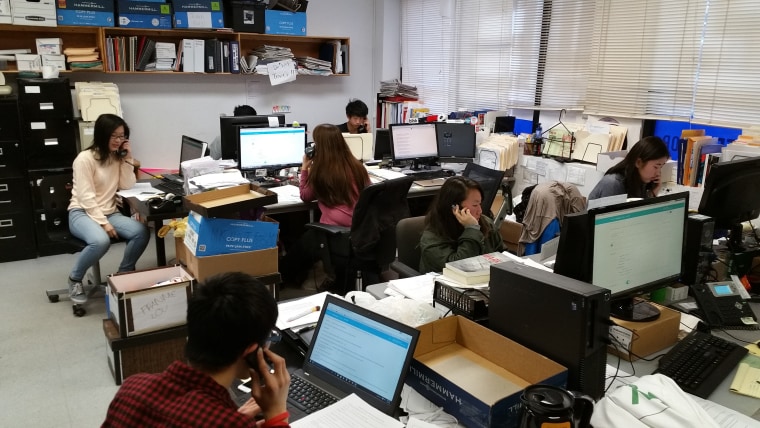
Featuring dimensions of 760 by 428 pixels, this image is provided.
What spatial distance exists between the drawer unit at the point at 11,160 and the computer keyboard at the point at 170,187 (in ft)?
3.91

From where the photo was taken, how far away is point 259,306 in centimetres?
133

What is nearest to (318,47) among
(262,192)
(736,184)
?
(262,192)

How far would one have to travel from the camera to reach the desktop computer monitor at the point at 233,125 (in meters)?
4.57

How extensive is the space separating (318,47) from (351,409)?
5456 millimetres

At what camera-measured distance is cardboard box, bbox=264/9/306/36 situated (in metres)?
5.67

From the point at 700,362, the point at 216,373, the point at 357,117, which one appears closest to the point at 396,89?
the point at 357,117

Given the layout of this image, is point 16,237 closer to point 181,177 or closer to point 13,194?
point 13,194

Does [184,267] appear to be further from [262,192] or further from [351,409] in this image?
[351,409]

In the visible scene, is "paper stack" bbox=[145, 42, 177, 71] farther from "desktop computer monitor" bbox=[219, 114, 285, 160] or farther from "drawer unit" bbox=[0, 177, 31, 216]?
"drawer unit" bbox=[0, 177, 31, 216]

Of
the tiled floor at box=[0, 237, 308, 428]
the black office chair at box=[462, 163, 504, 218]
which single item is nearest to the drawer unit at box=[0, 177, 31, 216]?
the tiled floor at box=[0, 237, 308, 428]

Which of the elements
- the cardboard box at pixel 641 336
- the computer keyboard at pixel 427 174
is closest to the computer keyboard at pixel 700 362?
the cardboard box at pixel 641 336

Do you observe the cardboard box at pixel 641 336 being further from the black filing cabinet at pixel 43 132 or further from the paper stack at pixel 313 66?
the paper stack at pixel 313 66

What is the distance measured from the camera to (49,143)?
4.68 meters

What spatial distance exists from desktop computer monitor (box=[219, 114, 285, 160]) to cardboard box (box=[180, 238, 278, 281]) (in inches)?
59.0
